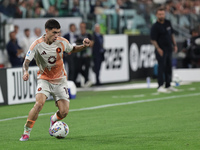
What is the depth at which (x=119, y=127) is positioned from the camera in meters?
10.3

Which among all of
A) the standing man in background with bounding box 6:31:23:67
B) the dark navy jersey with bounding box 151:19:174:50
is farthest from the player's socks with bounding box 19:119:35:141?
the standing man in background with bounding box 6:31:23:67

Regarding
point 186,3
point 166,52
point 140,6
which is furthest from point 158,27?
point 186,3

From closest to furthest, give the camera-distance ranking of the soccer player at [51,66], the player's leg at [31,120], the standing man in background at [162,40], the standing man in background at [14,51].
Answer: the player's leg at [31,120] < the soccer player at [51,66] < the standing man in background at [162,40] < the standing man in background at [14,51]

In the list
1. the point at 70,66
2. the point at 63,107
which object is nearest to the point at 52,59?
the point at 63,107

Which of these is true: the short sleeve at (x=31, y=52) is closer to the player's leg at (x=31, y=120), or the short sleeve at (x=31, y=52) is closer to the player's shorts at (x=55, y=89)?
the player's shorts at (x=55, y=89)

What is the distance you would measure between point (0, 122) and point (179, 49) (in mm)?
16528

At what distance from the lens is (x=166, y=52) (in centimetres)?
1725

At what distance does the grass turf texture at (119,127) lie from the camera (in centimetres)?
826

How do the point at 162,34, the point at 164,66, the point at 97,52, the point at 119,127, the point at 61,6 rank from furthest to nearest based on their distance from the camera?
the point at 61,6 → the point at 97,52 → the point at 164,66 → the point at 162,34 → the point at 119,127

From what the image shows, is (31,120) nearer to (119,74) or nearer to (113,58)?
(113,58)

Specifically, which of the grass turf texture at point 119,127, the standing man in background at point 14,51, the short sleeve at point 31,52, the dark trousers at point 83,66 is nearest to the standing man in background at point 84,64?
the dark trousers at point 83,66

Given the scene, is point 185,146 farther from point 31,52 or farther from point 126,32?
point 126,32

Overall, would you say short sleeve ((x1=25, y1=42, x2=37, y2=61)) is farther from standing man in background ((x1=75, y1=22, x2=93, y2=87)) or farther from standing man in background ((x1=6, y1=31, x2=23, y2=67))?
standing man in background ((x1=75, y1=22, x2=93, y2=87))

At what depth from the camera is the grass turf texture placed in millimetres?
8258
